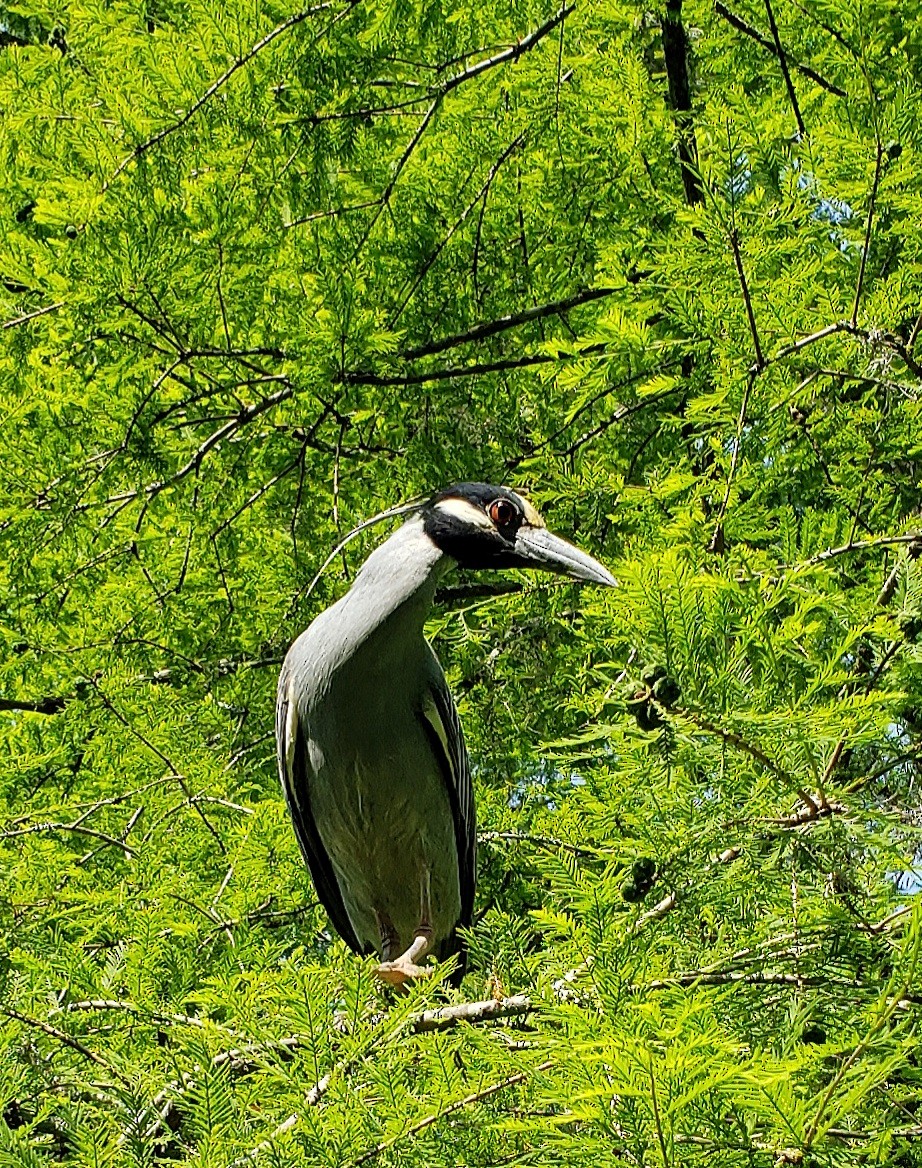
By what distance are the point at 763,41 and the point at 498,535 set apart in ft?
4.75

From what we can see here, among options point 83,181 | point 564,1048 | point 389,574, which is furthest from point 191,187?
point 564,1048

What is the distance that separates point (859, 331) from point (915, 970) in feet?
4.65

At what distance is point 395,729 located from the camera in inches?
141

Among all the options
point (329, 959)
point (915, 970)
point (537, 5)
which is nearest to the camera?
point (915, 970)

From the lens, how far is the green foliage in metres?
1.89

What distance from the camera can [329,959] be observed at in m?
2.29

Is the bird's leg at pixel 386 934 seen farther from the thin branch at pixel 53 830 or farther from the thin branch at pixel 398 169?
the thin branch at pixel 398 169

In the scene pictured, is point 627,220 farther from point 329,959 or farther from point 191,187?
point 329,959

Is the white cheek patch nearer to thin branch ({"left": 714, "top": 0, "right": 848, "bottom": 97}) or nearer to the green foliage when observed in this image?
the green foliage

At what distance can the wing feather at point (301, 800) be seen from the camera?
3699 millimetres

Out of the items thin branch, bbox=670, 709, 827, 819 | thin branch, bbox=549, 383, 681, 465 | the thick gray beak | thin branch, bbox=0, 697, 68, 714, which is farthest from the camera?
thin branch, bbox=0, 697, 68, 714

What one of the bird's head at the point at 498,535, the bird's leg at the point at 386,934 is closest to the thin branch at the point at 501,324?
the bird's head at the point at 498,535

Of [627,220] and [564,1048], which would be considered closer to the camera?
[564,1048]

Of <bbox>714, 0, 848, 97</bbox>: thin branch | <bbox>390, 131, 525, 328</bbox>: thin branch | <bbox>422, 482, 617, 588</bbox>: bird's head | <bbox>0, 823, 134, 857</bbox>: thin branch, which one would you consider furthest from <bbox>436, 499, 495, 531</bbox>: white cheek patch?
<bbox>714, 0, 848, 97</bbox>: thin branch
